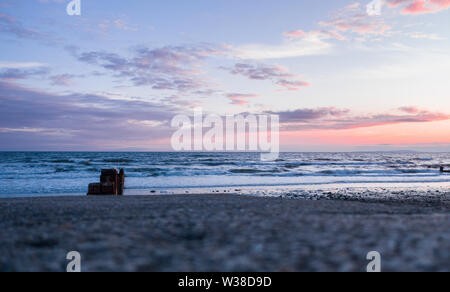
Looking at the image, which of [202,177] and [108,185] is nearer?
[108,185]

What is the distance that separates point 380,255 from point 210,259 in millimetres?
1658

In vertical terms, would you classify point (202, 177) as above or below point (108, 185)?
below

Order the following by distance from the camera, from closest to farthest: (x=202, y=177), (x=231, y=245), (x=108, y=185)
Result: (x=231, y=245), (x=108, y=185), (x=202, y=177)

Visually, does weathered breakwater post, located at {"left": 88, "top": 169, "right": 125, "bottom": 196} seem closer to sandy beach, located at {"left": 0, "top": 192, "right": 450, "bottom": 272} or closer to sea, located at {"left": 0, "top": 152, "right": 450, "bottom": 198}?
sea, located at {"left": 0, "top": 152, "right": 450, "bottom": 198}

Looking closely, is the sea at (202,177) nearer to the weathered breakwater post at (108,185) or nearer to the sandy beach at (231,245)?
the weathered breakwater post at (108,185)

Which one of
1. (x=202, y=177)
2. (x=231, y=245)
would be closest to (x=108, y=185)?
(x=231, y=245)

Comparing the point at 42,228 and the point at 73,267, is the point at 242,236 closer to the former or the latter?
the point at 73,267

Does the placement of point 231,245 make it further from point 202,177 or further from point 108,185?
point 202,177

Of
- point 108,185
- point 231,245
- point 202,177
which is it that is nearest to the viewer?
point 231,245

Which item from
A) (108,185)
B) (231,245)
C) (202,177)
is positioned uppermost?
(231,245)

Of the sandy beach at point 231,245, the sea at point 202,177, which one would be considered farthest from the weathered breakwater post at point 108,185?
the sandy beach at point 231,245

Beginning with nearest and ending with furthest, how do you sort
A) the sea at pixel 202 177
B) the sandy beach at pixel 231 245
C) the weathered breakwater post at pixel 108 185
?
the sandy beach at pixel 231 245 → the weathered breakwater post at pixel 108 185 → the sea at pixel 202 177
